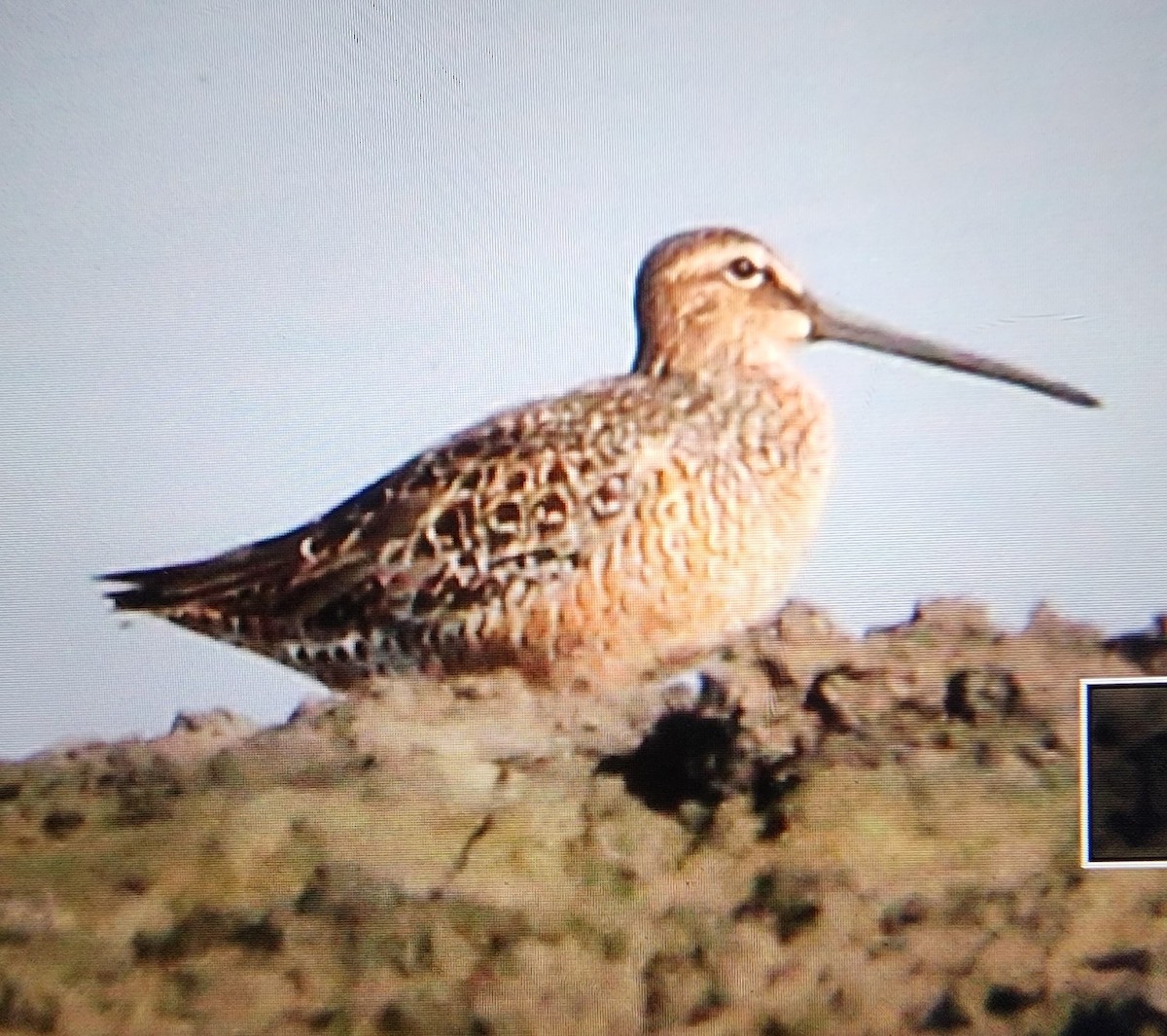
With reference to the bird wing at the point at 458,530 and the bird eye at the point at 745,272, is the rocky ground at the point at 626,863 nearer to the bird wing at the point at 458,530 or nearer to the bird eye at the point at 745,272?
the bird wing at the point at 458,530

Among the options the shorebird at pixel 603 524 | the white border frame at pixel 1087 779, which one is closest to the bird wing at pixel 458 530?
the shorebird at pixel 603 524

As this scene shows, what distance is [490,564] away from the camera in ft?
6.54

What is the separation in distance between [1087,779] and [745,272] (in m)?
0.69

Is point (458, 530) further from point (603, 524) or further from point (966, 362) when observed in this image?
point (966, 362)

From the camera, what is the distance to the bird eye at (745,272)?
2.09 meters

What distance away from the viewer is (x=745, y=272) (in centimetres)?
209

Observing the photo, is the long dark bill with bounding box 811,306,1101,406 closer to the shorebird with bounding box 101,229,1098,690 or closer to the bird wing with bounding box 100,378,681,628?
the shorebird with bounding box 101,229,1098,690

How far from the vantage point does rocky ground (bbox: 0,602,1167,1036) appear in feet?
6.45

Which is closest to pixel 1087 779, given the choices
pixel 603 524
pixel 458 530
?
pixel 603 524

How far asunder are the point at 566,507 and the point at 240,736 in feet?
1.51

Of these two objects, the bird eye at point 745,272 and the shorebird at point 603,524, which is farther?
the bird eye at point 745,272

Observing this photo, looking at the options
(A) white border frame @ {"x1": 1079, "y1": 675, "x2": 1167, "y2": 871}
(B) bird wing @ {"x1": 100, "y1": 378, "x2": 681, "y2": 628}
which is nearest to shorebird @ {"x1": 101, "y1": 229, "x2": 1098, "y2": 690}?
(B) bird wing @ {"x1": 100, "y1": 378, "x2": 681, "y2": 628}

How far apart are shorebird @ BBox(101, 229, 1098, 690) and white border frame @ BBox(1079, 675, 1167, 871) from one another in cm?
32

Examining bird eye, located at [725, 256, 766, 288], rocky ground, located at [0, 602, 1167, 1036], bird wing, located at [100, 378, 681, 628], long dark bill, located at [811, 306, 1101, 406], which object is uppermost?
bird eye, located at [725, 256, 766, 288]
